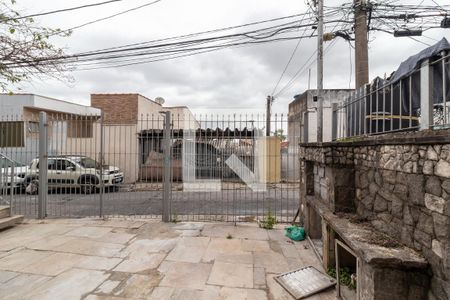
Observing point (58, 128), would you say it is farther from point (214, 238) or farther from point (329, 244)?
point (329, 244)

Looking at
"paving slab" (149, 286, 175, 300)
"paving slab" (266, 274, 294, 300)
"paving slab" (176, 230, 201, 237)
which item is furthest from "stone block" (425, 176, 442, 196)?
"paving slab" (176, 230, 201, 237)

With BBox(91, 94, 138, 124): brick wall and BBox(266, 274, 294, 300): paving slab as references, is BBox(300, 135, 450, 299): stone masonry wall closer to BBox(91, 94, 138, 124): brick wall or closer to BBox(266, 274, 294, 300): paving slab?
BBox(266, 274, 294, 300): paving slab

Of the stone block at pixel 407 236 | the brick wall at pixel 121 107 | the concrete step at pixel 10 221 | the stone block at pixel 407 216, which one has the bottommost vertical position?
the concrete step at pixel 10 221

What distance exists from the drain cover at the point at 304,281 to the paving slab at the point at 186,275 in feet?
3.29

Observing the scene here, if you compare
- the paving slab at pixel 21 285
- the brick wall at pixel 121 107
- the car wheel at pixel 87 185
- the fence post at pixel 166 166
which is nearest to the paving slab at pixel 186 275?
the paving slab at pixel 21 285

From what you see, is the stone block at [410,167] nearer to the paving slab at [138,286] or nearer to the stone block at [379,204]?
the stone block at [379,204]

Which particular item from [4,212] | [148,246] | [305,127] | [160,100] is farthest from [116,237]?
[160,100]

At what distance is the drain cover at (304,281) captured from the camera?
3145mm

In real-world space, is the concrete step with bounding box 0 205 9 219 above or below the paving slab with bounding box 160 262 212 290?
above

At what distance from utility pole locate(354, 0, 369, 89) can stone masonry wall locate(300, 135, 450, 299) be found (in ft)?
13.2

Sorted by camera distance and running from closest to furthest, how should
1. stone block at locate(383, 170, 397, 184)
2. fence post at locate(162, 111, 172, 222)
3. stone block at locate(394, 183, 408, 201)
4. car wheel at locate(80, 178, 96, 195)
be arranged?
stone block at locate(394, 183, 408, 201) < stone block at locate(383, 170, 397, 184) < fence post at locate(162, 111, 172, 222) < car wheel at locate(80, 178, 96, 195)

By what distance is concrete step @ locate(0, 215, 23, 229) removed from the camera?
548 centimetres

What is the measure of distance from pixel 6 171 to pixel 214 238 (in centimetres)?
561

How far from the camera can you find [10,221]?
5668 millimetres
